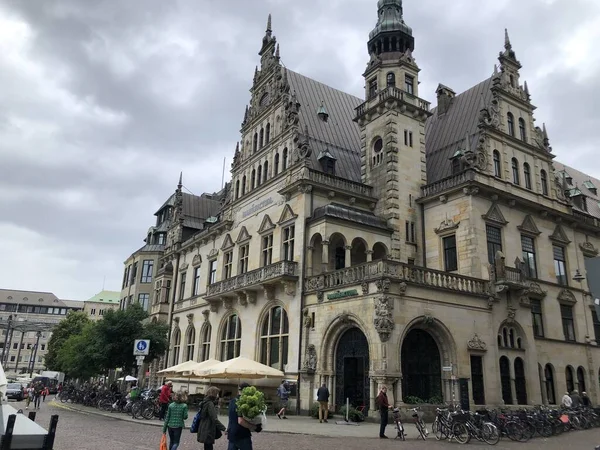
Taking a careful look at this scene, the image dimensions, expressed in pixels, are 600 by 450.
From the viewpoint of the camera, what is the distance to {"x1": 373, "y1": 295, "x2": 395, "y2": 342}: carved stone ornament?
22.7 metres

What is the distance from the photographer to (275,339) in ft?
104

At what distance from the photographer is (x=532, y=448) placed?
1592cm

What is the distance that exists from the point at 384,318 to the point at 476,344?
20.2ft

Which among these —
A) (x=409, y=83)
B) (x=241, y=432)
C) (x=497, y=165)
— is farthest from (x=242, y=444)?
(x=409, y=83)

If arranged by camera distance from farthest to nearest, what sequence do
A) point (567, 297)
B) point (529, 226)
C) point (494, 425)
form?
point (567, 297) → point (529, 226) → point (494, 425)

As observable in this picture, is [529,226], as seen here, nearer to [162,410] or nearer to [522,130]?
[522,130]

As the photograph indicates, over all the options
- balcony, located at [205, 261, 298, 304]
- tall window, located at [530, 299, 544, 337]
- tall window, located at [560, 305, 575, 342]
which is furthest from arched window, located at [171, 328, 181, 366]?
tall window, located at [560, 305, 575, 342]

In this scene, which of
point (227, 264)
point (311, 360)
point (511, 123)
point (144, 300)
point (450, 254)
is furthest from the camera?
point (144, 300)

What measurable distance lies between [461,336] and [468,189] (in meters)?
9.50

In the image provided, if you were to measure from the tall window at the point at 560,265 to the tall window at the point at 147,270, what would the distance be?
42141 mm

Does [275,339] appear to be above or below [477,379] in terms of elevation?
above

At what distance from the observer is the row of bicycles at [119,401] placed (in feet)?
80.7

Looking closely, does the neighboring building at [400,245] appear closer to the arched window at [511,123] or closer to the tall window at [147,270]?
the arched window at [511,123]

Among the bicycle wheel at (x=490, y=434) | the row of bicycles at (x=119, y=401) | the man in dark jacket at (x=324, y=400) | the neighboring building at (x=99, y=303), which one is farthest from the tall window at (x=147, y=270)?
the neighboring building at (x=99, y=303)
